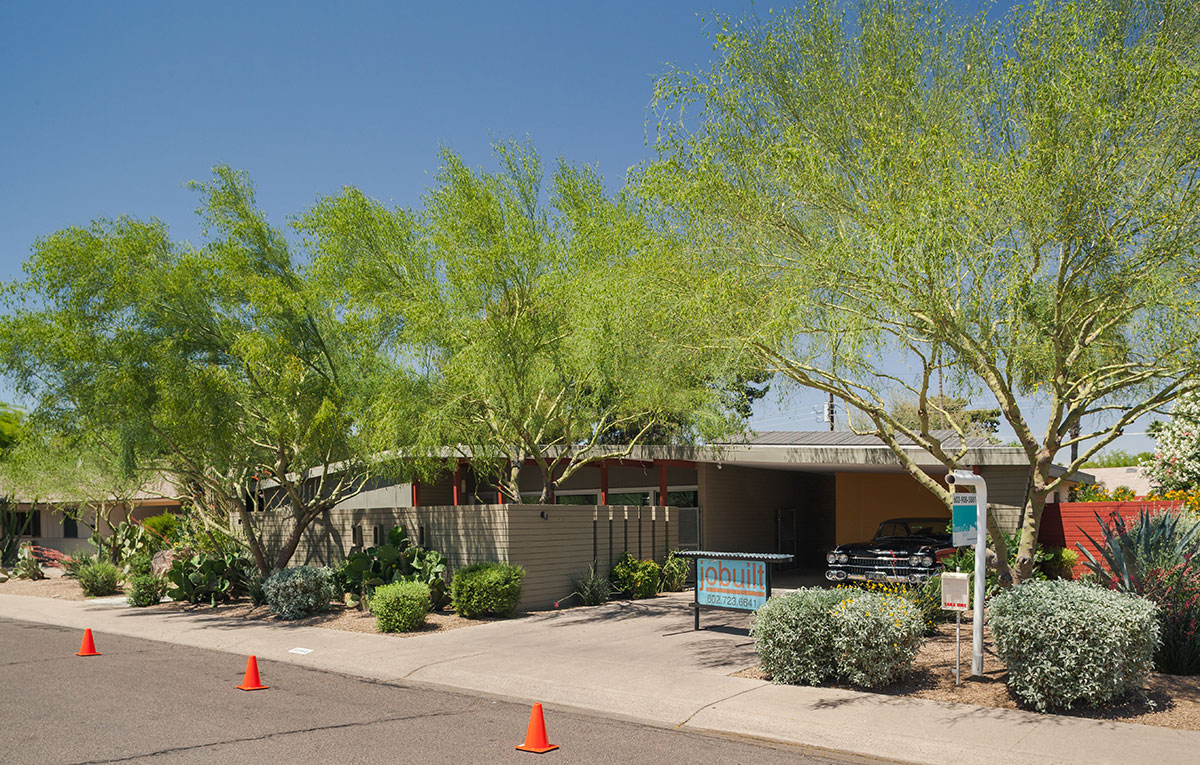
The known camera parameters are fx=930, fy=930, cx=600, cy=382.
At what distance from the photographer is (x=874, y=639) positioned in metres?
9.29

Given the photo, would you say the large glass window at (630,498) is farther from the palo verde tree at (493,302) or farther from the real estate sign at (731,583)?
the real estate sign at (731,583)

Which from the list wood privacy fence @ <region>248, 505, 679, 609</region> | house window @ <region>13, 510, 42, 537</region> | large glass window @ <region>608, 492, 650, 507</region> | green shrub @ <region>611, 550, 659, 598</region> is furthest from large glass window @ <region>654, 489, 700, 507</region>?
house window @ <region>13, 510, 42, 537</region>

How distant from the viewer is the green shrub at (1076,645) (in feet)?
26.6

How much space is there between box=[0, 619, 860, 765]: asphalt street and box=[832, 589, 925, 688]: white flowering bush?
195 cm

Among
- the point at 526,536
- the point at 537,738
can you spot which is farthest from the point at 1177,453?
the point at 537,738

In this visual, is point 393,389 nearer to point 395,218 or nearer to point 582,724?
point 395,218

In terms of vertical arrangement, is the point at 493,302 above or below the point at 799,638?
above

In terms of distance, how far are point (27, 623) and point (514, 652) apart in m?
10.5

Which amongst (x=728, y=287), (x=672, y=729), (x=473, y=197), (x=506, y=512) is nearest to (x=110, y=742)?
(x=672, y=729)

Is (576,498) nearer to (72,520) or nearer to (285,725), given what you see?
(285,725)

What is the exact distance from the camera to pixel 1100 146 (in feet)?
29.5

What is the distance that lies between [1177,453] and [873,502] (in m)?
8.93

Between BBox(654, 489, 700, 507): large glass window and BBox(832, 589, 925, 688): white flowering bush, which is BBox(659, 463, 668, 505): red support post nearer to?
BBox(654, 489, 700, 507): large glass window

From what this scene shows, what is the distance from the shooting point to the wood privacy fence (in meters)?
16.5
